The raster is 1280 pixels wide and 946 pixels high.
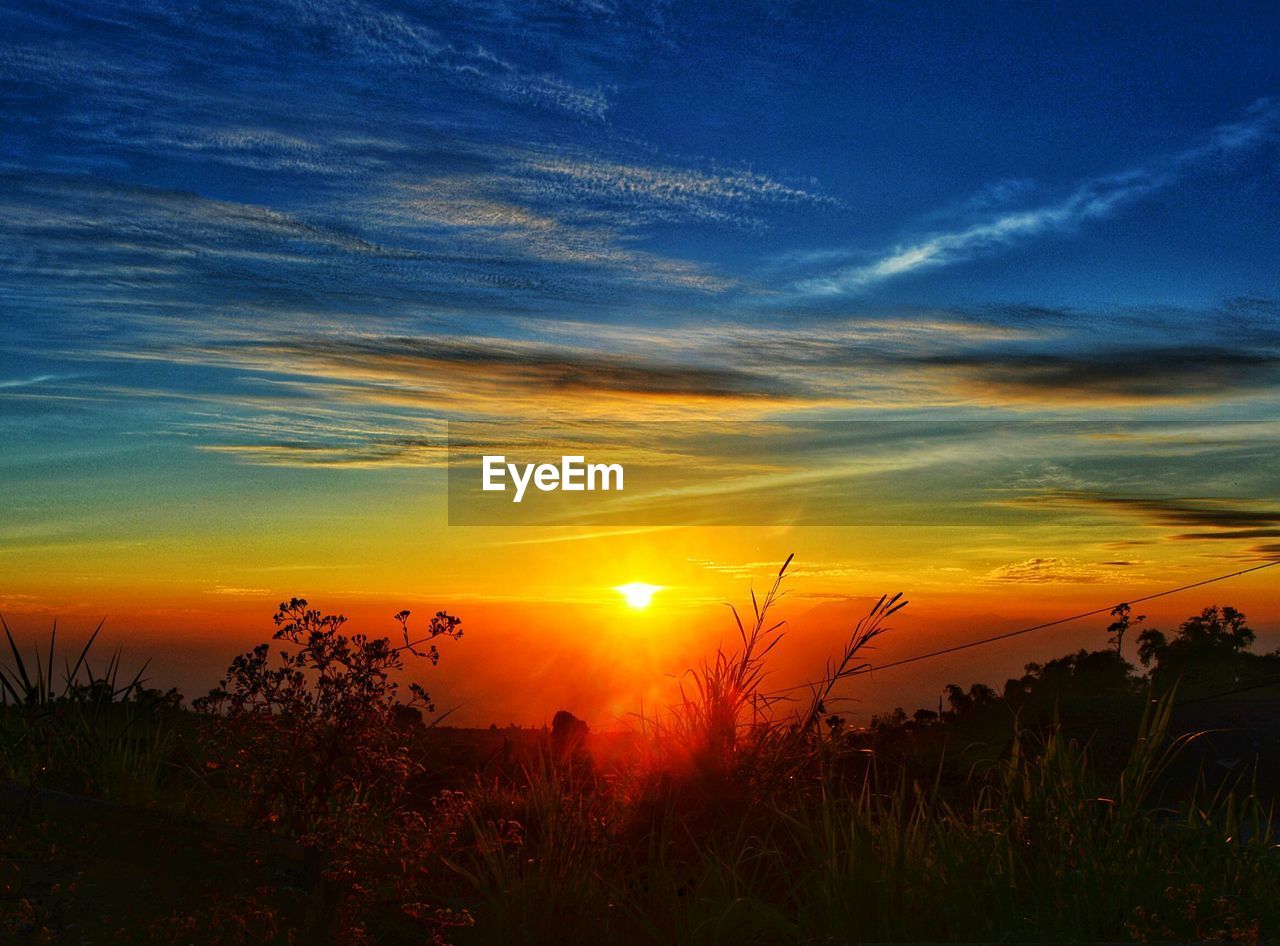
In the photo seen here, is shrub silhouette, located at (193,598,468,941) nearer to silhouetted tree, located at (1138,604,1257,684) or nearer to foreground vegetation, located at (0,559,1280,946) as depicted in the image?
foreground vegetation, located at (0,559,1280,946)

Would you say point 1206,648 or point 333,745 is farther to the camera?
point 1206,648

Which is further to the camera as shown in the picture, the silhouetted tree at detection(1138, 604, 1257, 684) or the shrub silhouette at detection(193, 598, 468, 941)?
the silhouetted tree at detection(1138, 604, 1257, 684)

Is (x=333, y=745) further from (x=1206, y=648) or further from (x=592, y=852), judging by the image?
(x=1206, y=648)

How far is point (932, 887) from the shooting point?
6.66 meters

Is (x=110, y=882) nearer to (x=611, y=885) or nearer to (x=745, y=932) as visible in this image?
(x=611, y=885)

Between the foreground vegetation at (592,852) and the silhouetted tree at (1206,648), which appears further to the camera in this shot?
the silhouetted tree at (1206,648)

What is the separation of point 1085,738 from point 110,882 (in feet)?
27.8

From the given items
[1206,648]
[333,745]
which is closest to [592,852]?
[333,745]

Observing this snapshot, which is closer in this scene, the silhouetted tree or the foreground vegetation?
the foreground vegetation

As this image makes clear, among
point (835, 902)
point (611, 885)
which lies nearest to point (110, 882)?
point (611, 885)

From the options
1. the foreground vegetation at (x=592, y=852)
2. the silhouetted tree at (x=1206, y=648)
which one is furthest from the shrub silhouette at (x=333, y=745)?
the silhouetted tree at (x=1206, y=648)

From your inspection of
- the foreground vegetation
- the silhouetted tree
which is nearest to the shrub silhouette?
the foreground vegetation

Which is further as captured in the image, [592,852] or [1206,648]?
[1206,648]

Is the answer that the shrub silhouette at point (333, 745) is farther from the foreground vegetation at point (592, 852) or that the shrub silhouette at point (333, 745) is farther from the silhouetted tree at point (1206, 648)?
the silhouetted tree at point (1206, 648)
